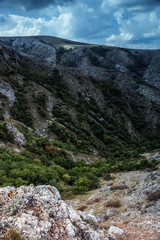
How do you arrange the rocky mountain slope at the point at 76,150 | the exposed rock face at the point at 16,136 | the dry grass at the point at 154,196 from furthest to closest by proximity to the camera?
the exposed rock face at the point at 16,136 < the dry grass at the point at 154,196 < the rocky mountain slope at the point at 76,150

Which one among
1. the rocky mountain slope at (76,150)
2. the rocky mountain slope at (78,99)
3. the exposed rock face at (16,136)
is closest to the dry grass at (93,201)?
the rocky mountain slope at (76,150)

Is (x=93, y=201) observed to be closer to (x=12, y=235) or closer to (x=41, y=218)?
(x=41, y=218)

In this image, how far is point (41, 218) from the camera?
7.40 meters

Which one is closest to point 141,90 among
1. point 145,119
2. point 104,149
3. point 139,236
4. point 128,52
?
point 145,119

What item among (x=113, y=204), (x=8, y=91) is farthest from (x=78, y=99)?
(x=113, y=204)

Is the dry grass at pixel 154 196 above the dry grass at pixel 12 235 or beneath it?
beneath

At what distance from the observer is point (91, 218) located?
8664 millimetres

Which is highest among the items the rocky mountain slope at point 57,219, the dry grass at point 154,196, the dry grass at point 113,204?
the rocky mountain slope at point 57,219

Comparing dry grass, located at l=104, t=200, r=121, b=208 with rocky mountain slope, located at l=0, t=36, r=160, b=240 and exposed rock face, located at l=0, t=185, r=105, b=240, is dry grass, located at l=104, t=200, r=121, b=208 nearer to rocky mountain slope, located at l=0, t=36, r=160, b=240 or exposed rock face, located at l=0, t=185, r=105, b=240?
rocky mountain slope, located at l=0, t=36, r=160, b=240

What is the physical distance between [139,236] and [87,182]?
38.7ft

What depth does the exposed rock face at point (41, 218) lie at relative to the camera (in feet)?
22.2

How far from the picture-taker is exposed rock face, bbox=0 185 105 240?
6754 mm

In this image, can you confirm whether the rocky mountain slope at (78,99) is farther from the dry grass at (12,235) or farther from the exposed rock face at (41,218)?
the dry grass at (12,235)

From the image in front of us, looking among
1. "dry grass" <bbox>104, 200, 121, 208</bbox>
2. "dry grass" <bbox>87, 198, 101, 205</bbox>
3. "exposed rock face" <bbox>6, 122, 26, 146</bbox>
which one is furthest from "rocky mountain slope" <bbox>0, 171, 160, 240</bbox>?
"exposed rock face" <bbox>6, 122, 26, 146</bbox>
